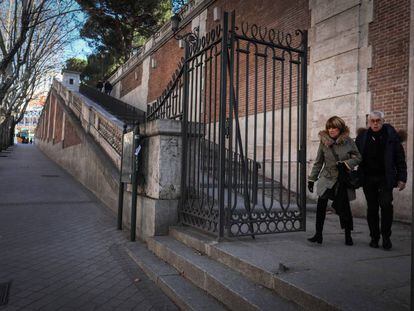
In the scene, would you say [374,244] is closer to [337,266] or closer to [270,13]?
[337,266]

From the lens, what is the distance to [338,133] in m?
4.80

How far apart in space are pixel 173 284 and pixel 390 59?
21.4 feet

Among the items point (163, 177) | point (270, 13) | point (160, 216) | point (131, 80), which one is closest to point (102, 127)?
point (270, 13)

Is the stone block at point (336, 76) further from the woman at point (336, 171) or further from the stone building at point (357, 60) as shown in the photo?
the woman at point (336, 171)

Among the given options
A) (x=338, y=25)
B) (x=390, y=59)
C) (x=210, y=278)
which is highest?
(x=338, y=25)

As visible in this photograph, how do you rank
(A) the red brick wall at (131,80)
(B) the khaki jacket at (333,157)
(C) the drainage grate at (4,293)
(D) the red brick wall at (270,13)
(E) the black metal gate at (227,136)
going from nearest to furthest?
(C) the drainage grate at (4,293), (B) the khaki jacket at (333,157), (E) the black metal gate at (227,136), (D) the red brick wall at (270,13), (A) the red brick wall at (131,80)

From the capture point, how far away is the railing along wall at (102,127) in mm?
9406

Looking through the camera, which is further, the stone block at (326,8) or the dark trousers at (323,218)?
the stone block at (326,8)

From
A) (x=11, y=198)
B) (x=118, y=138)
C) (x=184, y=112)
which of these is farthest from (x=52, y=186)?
(x=184, y=112)

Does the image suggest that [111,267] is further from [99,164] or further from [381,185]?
[99,164]

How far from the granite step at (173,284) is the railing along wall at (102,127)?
3.91 m

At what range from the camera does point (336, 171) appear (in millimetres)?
4777

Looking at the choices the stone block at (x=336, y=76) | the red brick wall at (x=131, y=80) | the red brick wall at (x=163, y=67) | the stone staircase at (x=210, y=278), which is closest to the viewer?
the stone staircase at (x=210, y=278)

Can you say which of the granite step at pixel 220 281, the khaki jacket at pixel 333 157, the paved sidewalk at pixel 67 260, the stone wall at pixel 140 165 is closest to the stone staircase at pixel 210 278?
the granite step at pixel 220 281
